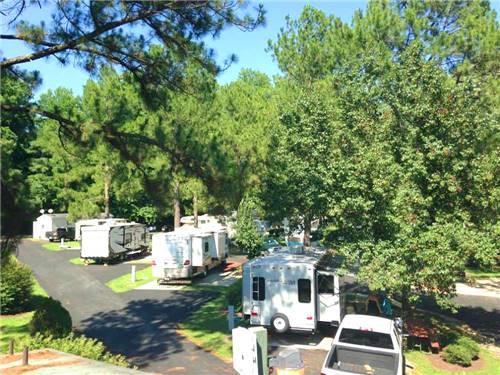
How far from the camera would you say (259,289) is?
625 inches

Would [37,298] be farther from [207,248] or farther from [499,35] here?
[499,35]

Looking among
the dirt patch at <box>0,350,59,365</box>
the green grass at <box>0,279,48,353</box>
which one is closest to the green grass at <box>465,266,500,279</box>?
the green grass at <box>0,279,48,353</box>

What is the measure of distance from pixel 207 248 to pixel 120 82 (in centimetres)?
1455

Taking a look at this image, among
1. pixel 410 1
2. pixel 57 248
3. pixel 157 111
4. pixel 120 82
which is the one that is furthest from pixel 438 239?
pixel 57 248

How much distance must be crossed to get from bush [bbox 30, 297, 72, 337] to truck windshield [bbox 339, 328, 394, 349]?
8.38 metres

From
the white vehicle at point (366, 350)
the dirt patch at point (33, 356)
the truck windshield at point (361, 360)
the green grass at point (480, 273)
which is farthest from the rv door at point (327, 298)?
the green grass at point (480, 273)

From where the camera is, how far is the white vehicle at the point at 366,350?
1031cm

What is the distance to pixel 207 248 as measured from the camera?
88.8 ft

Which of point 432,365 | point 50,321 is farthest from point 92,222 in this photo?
point 432,365

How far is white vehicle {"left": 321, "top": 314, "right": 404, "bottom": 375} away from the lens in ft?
33.8

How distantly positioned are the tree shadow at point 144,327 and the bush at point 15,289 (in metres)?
3.13

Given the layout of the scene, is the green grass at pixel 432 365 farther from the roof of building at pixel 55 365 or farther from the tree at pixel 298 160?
the roof of building at pixel 55 365

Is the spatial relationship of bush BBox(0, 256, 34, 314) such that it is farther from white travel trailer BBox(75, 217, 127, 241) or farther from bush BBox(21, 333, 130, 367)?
white travel trailer BBox(75, 217, 127, 241)

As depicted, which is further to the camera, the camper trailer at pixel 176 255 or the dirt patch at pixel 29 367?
the camper trailer at pixel 176 255
